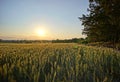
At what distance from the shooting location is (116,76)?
4.30 meters

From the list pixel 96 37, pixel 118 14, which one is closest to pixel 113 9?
pixel 118 14

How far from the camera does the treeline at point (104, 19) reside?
19797mm

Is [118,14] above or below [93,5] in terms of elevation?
below

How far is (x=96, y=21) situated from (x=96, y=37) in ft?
7.39

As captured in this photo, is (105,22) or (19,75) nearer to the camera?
(19,75)

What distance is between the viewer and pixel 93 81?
335cm

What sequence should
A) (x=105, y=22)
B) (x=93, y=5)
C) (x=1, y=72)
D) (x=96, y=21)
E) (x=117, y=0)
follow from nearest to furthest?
(x=1, y=72) < (x=117, y=0) < (x=105, y=22) < (x=96, y=21) < (x=93, y=5)

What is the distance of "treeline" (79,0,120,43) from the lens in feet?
65.0

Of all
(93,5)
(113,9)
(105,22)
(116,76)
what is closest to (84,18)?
(93,5)

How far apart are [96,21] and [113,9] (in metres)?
4.14

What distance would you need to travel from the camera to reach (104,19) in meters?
22.9

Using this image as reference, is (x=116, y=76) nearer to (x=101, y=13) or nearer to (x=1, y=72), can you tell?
(x=1, y=72)

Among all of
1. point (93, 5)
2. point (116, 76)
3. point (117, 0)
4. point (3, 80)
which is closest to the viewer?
point (3, 80)

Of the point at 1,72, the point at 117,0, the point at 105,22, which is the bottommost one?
the point at 1,72
